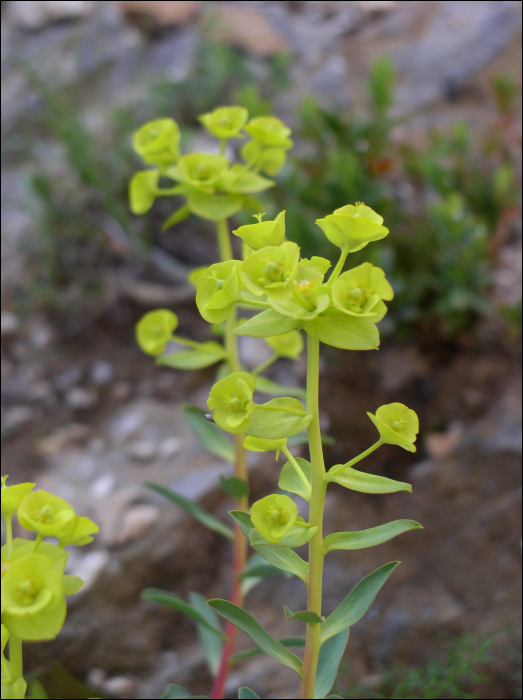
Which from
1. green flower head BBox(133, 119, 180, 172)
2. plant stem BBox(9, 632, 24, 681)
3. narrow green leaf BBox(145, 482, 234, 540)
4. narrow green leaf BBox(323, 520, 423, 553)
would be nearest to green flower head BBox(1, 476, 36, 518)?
plant stem BBox(9, 632, 24, 681)

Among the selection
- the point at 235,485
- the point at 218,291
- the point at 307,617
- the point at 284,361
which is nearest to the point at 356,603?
the point at 307,617

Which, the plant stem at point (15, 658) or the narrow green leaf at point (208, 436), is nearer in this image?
the plant stem at point (15, 658)

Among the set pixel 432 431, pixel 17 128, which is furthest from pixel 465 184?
pixel 17 128

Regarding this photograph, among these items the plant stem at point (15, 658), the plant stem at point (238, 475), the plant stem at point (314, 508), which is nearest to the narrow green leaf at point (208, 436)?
the plant stem at point (238, 475)

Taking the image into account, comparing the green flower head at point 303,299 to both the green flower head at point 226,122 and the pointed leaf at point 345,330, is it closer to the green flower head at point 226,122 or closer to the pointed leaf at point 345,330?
the pointed leaf at point 345,330

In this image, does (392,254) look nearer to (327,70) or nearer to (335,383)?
(335,383)

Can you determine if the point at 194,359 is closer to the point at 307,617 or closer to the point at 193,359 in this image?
the point at 193,359

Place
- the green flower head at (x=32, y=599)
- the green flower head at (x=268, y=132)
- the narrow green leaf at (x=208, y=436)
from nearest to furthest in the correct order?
the green flower head at (x=32, y=599) < the green flower head at (x=268, y=132) < the narrow green leaf at (x=208, y=436)
